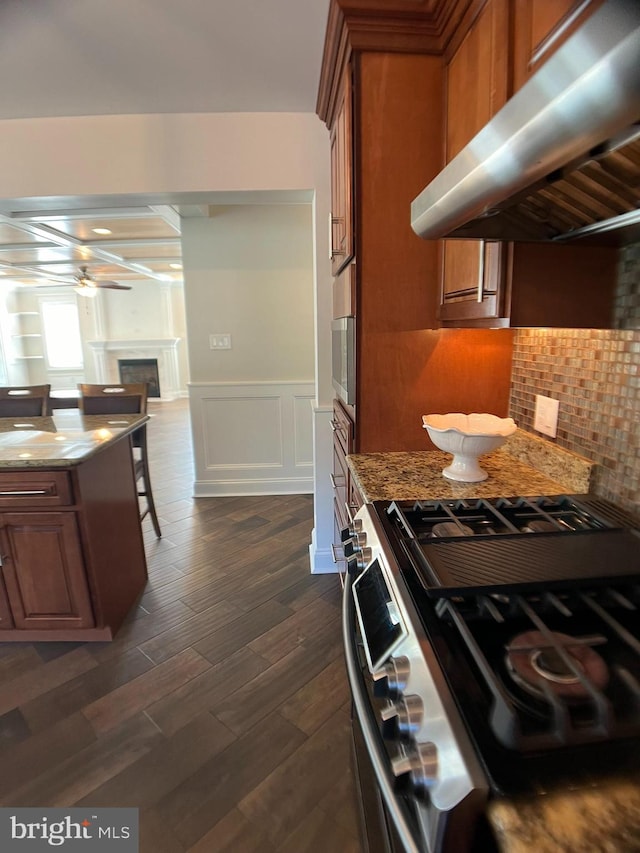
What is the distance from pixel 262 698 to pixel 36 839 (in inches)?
29.4

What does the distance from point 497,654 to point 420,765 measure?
205 mm

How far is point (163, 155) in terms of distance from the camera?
2227 millimetres

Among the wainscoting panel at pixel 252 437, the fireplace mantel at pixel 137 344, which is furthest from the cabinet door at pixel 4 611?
the fireplace mantel at pixel 137 344

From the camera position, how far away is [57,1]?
1.40m

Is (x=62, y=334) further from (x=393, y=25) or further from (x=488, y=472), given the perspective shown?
(x=488, y=472)

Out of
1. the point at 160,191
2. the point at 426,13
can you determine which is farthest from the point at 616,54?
the point at 160,191

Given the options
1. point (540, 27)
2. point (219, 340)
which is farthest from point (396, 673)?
point (219, 340)

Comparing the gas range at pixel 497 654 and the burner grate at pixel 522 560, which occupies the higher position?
the burner grate at pixel 522 560

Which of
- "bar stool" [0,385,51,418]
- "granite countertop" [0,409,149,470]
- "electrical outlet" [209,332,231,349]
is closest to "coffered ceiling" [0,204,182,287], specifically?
"electrical outlet" [209,332,231,349]

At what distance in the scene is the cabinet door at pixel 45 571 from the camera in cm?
185

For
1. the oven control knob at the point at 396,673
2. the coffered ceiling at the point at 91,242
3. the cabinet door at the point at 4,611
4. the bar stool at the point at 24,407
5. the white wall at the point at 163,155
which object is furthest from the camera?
the coffered ceiling at the point at 91,242

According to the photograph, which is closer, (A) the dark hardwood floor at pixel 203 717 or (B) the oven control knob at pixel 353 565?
(B) the oven control knob at pixel 353 565

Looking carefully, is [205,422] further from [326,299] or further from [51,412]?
[326,299]

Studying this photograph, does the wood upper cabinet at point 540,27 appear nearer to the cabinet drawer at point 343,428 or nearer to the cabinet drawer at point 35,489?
the cabinet drawer at point 343,428
